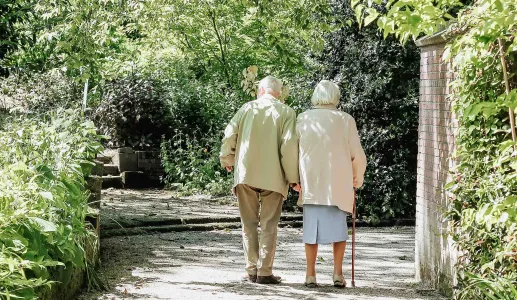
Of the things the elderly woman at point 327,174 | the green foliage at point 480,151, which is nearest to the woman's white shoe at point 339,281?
the elderly woman at point 327,174

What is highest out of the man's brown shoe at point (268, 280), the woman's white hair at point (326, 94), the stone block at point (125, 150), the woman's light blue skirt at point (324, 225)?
the woman's white hair at point (326, 94)

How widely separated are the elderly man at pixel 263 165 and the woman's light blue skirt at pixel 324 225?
0.37 metres

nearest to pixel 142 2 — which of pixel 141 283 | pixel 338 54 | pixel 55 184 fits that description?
pixel 338 54

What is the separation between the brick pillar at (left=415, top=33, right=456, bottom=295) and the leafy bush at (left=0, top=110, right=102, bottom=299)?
280 centimetres

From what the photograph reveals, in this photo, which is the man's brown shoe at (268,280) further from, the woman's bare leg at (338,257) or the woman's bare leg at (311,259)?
the woman's bare leg at (338,257)

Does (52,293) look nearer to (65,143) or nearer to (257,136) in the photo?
(65,143)

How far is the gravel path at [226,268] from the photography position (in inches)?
292

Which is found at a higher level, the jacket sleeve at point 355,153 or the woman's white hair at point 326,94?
the woman's white hair at point 326,94

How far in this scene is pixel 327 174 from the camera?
7773 mm

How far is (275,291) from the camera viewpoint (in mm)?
7555

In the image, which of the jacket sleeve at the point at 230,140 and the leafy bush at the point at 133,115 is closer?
the jacket sleeve at the point at 230,140

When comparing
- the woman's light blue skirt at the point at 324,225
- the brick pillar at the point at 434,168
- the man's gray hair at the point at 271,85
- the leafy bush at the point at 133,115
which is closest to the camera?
the brick pillar at the point at 434,168

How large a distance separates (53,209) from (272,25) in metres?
6.55

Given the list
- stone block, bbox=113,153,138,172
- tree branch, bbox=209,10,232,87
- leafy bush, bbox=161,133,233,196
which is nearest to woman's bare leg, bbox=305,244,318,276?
leafy bush, bbox=161,133,233,196
